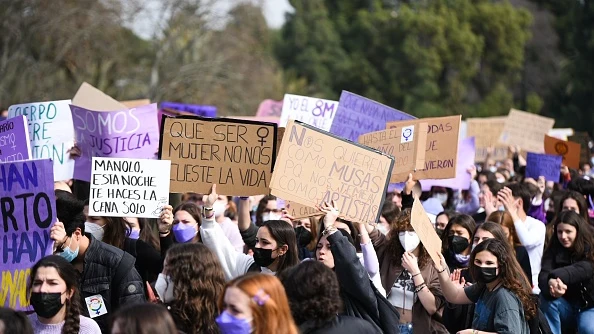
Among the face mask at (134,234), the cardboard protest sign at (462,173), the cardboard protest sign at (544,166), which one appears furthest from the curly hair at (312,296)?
the cardboard protest sign at (544,166)

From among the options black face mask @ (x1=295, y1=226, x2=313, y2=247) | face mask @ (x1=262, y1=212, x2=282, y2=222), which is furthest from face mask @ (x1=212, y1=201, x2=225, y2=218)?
black face mask @ (x1=295, y1=226, x2=313, y2=247)

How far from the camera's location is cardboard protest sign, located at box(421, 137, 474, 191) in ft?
37.8

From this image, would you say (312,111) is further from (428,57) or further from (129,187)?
(428,57)

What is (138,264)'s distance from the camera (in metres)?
6.93

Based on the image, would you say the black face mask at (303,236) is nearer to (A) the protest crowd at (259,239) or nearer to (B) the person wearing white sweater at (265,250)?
(A) the protest crowd at (259,239)

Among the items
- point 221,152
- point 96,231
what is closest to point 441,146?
point 221,152

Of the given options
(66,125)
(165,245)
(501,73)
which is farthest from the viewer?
(501,73)

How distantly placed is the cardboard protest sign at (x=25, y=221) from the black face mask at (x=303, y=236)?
2.35 metres

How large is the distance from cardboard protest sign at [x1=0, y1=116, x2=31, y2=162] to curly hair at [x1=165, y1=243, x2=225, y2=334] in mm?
2647

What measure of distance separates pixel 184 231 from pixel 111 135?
1.96m

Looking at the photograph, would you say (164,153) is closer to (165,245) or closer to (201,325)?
(165,245)

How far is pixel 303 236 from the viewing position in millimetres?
7676

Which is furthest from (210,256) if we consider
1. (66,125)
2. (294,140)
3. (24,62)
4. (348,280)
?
(24,62)

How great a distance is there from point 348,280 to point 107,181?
7.25 ft
